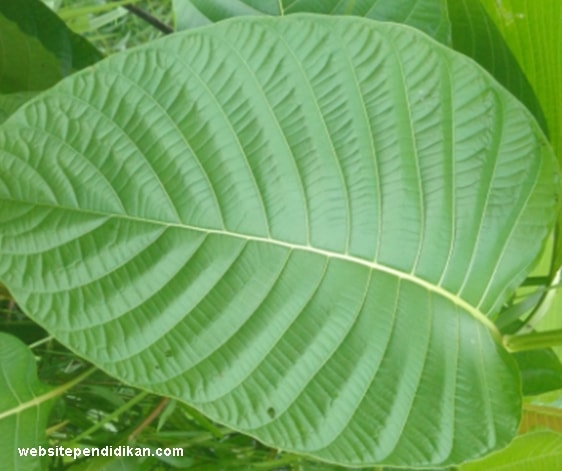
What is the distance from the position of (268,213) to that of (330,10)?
18cm

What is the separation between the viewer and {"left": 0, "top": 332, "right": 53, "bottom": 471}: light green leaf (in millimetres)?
508

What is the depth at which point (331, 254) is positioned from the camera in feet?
1.54

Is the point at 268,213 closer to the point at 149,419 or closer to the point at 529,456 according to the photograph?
the point at 149,419

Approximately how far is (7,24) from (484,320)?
1.43 feet

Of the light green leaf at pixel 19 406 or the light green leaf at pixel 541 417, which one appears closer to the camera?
the light green leaf at pixel 19 406

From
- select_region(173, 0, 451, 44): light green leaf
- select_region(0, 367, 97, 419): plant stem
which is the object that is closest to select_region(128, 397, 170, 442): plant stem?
select_region(0, 367, 97, 419): plant stem

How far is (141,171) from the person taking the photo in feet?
1.46

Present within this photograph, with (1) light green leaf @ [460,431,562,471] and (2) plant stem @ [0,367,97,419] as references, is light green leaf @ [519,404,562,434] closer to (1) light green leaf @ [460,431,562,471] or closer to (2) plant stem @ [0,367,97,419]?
(1) light green leaf @ [460,431,562,471]

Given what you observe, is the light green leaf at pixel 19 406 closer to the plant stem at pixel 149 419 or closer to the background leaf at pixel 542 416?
→ the plant stem at pixel 149 419

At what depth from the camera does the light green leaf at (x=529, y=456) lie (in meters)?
0.61

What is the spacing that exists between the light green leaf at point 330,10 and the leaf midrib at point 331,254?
158 millimetres

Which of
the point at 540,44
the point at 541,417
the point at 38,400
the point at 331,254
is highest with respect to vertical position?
the point at 540,44

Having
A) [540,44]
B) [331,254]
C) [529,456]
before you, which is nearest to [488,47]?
[540,44]

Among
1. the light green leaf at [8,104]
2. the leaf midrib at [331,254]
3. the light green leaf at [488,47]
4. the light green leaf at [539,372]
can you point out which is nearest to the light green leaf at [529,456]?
the light green leaf at [539,372]
